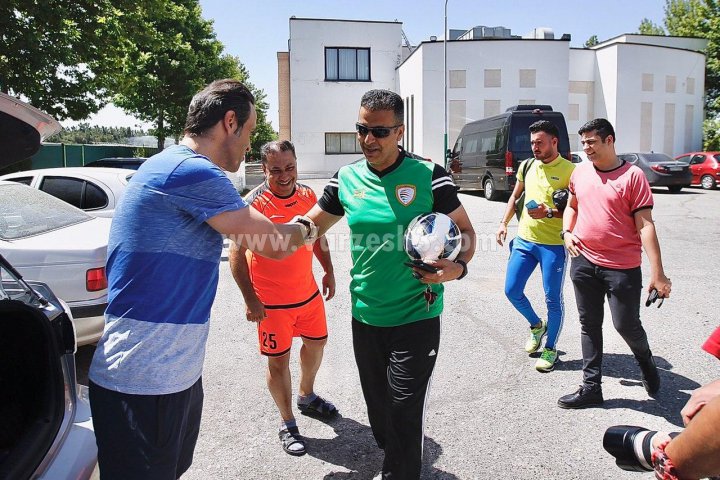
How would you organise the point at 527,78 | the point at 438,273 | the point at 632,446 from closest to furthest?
1. the point at 632,446
2. the point at 438,273
3. the point at 527,78

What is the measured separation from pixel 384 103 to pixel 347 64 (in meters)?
32.1

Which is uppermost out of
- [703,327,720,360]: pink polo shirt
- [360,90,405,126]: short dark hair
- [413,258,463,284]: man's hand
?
[360,90,405,126]: short dark hair

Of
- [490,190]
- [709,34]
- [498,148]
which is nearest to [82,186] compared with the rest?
[498,148]

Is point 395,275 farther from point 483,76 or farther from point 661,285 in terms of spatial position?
point 483,76

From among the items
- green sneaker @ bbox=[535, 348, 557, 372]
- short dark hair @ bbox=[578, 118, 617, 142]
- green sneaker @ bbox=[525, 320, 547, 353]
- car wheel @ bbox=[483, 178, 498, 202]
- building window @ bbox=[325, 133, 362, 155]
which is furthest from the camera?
building window @ bbox=[325, 133, 362, 155]

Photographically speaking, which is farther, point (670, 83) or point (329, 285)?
point (670, 83)

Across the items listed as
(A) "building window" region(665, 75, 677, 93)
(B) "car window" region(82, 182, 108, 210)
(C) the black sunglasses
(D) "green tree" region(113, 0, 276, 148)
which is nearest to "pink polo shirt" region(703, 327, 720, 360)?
(C) the black sunglasses

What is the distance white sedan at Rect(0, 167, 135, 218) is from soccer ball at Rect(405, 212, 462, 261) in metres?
5.83

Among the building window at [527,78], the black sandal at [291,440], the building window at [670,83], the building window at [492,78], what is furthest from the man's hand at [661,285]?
the building window at [670,83]

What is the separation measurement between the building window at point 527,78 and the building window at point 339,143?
9.92 m

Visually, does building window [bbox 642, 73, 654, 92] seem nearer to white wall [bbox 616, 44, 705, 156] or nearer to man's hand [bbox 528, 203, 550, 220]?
white wall [bbox 616, 44, 705, 156]

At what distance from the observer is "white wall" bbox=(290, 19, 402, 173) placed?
3269 centimetres

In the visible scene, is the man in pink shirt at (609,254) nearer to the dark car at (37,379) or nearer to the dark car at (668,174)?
the dark car at (37,379)

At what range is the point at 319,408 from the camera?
3.99m
